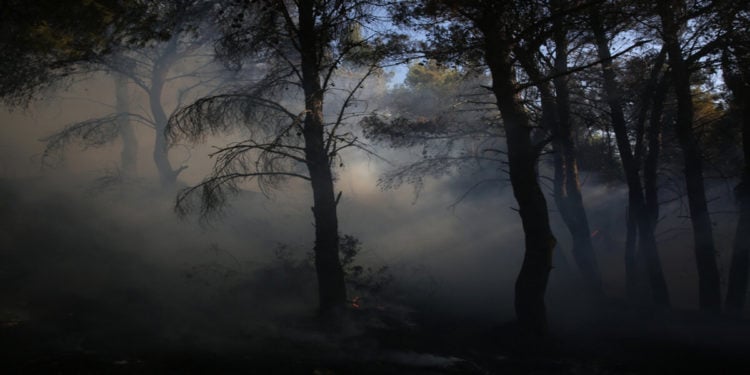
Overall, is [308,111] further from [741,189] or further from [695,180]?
[741,189]

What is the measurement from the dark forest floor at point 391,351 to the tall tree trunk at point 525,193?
61cm

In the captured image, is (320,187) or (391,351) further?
(320,187)

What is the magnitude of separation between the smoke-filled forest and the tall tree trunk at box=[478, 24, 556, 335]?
0.12 feet

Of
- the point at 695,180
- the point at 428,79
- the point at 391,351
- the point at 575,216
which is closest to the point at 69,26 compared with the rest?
the point at 391,351

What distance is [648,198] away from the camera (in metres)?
13.5

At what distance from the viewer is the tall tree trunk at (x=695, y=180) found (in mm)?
12133

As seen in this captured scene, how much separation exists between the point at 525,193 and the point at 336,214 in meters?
6.13

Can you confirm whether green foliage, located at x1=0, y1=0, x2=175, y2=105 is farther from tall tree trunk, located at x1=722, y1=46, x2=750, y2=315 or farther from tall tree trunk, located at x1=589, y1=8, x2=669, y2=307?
tall tree trunk, located at x1=722, y1=46, x2=750, y2=315

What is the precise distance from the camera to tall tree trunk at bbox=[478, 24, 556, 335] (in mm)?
9133

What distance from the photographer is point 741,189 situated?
40.2ft

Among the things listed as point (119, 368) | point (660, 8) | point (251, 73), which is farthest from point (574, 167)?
point (119, 368)

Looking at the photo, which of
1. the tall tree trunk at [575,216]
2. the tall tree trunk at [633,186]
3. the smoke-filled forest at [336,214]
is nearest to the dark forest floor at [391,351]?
the smoke-filled forest at [336,214]

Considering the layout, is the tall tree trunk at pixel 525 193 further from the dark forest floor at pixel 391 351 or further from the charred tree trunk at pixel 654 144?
the charred tree trunk at pixel 654 144

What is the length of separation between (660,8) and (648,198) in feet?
17.8
